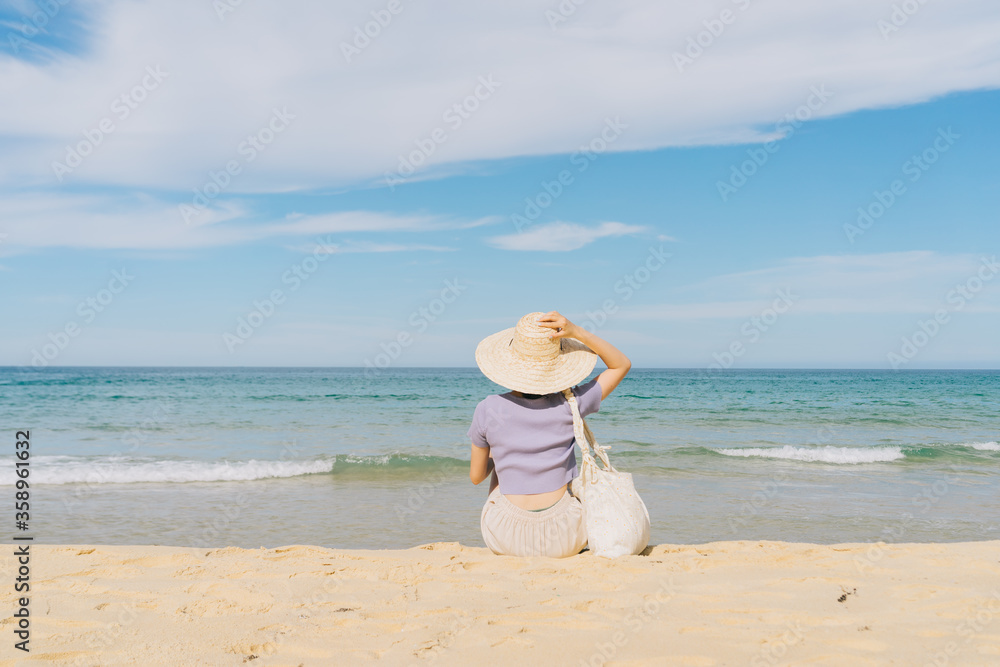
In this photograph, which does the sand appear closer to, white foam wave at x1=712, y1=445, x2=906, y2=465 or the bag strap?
the bag strap

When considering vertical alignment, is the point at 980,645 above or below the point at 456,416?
below

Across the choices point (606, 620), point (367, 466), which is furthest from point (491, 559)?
point (367, 466)

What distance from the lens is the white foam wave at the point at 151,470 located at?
10219mm

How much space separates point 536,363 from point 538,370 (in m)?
0.05

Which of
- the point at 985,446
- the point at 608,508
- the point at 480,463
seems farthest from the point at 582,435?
the point at 985,446

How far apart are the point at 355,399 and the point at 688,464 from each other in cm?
1835

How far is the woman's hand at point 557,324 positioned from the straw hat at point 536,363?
3cm

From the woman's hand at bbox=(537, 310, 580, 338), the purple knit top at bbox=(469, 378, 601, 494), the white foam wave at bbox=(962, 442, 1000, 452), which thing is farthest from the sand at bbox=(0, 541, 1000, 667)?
the white foam wave at bbox=(962, 442, 1000, 452)

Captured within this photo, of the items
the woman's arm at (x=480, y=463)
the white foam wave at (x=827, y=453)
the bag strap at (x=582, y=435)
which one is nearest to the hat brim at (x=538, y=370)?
the bag strap at (x=582, y=435)

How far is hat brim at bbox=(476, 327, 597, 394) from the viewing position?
4.27m

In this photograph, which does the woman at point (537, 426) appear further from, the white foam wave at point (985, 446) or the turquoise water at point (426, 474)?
the white foam wave at point (985, 446)

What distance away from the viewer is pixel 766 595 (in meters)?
3.86

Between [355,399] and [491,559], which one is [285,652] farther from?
[355,399]

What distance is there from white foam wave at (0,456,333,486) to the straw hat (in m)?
7.69
